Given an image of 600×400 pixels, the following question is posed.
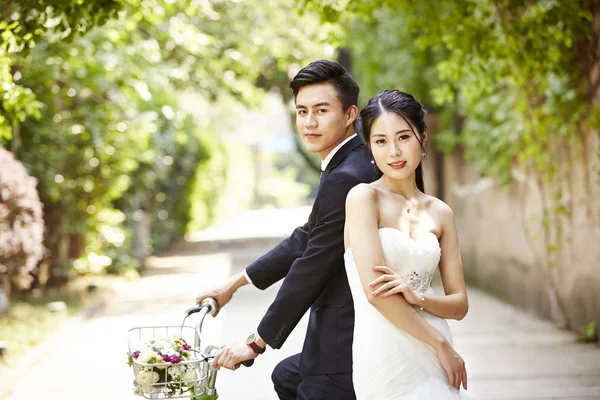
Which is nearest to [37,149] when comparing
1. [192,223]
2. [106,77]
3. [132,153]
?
[106,77]

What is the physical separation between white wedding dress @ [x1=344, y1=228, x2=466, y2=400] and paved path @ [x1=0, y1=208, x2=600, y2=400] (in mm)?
4142

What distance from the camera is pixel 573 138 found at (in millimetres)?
9781

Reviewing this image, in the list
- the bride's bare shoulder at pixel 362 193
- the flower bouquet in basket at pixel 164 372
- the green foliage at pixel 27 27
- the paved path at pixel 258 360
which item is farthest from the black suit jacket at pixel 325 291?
the paved path at pixel 258 360

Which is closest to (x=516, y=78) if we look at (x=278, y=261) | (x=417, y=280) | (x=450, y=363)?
(x=278, y=261)

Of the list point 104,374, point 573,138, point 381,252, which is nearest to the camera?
point 381,252

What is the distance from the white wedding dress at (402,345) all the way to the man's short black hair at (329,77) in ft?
2.27

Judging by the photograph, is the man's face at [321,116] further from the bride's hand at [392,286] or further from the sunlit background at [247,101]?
the sunlit background at [247,101]

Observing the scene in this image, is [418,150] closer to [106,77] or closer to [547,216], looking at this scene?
[547,216]

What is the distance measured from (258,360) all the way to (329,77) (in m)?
5.78

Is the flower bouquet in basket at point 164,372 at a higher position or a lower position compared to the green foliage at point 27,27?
lower

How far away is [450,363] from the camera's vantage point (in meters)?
2.99

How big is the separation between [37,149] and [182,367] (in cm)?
1018

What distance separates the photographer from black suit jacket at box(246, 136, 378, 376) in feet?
10.9

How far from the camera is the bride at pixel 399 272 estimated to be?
9.76 ft
